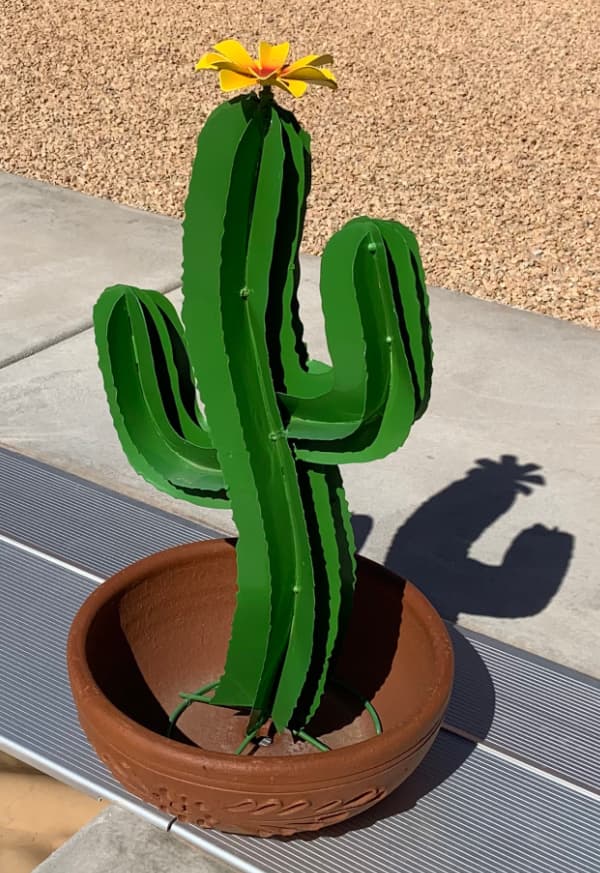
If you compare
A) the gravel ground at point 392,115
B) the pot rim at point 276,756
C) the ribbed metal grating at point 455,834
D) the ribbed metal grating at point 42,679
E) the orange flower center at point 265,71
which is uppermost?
the orange flower center at point 265,71

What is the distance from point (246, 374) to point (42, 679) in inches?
45.9

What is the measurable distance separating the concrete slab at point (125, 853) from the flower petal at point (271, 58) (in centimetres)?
160

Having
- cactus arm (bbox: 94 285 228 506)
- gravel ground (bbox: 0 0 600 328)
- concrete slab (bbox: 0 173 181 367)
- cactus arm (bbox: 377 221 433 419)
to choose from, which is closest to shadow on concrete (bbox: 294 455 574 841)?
cactus arm (bbox: 94 285 228 506)

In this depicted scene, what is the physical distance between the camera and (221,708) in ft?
8.77

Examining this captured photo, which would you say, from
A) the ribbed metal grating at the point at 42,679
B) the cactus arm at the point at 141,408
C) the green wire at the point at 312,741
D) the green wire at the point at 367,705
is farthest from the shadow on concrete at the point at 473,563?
the cactus arm at the point at 141,408

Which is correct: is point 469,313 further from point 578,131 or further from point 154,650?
point 154,650

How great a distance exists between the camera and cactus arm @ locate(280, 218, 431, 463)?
2074 mm

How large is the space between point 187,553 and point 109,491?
1177 millimetres

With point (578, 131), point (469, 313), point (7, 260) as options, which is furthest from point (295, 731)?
point (578, 131)

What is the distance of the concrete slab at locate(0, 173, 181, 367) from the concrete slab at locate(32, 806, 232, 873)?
254 centimetres

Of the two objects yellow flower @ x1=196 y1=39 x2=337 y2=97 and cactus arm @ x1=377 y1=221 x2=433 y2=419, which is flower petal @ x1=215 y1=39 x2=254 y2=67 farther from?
cactus arm @ x1=377 y1=221 x2=433 y2=419

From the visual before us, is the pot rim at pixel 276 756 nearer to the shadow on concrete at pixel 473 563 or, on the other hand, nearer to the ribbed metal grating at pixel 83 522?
the shadow on concrete at pixel 473 563

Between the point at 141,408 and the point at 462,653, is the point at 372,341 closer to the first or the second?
the point at 141,408

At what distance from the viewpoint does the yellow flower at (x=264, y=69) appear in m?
2.04
